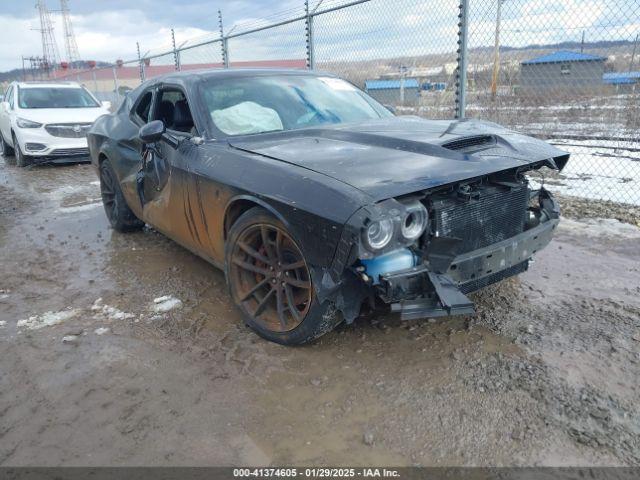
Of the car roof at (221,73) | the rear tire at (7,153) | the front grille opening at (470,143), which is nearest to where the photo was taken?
the front grille opening at (470,143)

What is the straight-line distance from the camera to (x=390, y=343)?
3.00 meters

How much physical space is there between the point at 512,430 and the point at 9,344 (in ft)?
9.79

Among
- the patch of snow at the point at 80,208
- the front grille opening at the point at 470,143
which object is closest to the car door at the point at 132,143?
the patch of snow at the point at 80,208

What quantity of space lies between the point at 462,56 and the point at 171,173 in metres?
3.93

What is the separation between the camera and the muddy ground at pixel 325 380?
2193 mm

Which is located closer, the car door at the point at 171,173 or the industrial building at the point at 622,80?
Answer: the car door at the point at 171,173

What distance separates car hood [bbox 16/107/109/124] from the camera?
386 inches

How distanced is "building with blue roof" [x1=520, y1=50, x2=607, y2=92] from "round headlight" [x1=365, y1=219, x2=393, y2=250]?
653cm

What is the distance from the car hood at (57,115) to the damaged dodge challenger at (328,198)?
664 centimetres

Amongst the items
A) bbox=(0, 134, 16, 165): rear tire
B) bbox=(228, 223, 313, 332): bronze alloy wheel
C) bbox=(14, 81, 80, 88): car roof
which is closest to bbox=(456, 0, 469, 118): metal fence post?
bbox=(228, 223, 313, 332): bronze alloy wheel

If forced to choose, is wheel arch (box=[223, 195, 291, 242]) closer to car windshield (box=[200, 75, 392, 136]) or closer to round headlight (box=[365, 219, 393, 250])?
round headlight (box=[365, 219, 393, 250])

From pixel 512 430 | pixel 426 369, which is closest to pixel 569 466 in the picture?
pixel 512 430

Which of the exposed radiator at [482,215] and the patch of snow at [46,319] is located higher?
the exposed radiator at [482,215]

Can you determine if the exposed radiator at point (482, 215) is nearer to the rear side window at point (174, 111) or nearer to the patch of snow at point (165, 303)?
the rear side window at point (174, 111)
